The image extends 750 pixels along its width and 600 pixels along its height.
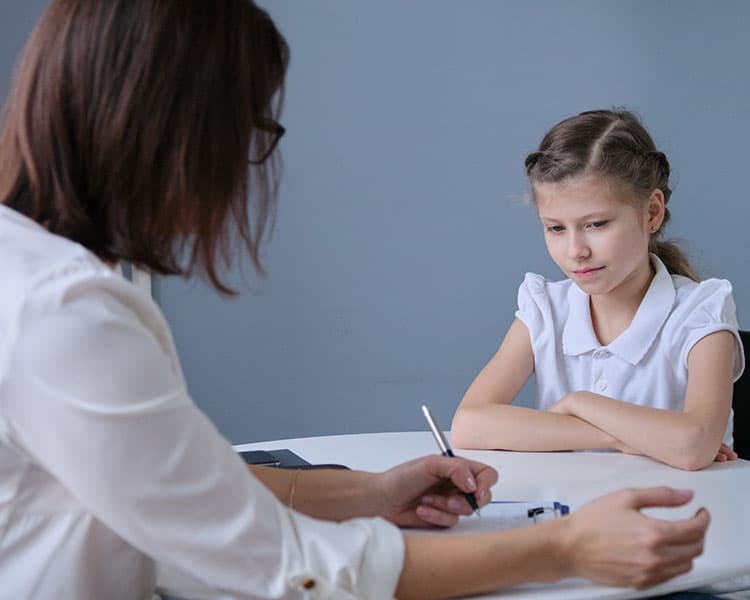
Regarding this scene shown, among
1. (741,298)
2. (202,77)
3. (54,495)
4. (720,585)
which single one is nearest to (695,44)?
(741,298)

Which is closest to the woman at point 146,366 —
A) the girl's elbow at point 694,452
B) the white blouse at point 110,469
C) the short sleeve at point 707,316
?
the white blouse at point 110,469

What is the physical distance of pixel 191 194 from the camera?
93cm

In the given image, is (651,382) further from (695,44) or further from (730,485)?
(695,44)

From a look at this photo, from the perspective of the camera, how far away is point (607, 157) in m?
2.00

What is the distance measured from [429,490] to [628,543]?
354mm

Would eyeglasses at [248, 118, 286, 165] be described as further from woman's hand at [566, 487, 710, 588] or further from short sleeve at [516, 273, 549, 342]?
short sleeve at [516, 273, 549, 342]

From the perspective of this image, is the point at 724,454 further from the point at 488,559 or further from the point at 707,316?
the point at 488,559

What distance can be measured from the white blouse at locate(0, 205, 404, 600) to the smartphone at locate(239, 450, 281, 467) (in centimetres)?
70

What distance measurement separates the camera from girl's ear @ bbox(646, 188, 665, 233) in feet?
6.74

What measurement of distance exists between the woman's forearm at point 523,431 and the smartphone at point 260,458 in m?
0.34

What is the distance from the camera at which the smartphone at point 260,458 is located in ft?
5.33

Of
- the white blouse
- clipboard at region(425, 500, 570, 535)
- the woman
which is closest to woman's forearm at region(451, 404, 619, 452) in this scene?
clipboard at region(425, 500, 570, 535)

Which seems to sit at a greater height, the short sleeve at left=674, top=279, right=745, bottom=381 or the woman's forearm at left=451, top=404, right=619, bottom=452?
the short sleeve at left=674, top=279, right=745, bottom=381

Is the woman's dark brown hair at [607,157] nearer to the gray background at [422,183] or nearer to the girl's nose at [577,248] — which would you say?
the girl's nose at [577,248]
